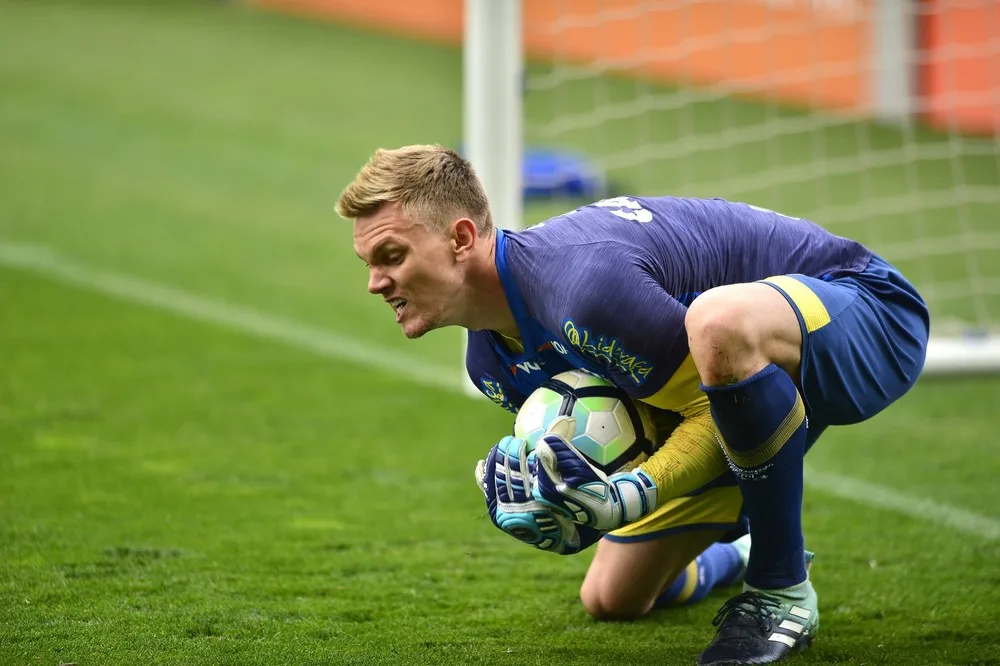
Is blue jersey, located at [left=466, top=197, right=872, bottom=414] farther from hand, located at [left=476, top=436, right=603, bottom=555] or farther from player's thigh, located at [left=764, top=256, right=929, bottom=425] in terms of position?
hand, located at [left=476, top=436, right=603, bottom=555]

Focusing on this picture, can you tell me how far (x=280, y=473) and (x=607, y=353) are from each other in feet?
7.25

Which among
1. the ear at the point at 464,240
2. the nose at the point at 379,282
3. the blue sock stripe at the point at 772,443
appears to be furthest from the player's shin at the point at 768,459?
the nose at the point at 379,282

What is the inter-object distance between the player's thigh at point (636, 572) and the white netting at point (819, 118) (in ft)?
16.1

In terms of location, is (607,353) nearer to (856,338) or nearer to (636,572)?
(856,338)

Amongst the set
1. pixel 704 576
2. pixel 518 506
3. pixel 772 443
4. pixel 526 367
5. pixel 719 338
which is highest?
pixel 719 338

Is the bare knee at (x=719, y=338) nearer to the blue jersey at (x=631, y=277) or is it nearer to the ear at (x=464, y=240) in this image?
the blue jersey at (x=631, y=277)

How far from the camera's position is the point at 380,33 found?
17.1 metres

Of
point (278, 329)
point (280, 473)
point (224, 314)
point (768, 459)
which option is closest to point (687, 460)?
point (768, 459)

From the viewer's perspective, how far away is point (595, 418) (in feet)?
10.2

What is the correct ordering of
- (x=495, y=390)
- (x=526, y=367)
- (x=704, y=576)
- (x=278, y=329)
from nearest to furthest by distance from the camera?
(x=526, y=367)
(x=495, y=390)
(x=704, y=576)
(x=278, y=329)

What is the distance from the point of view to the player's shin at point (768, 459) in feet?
9.30

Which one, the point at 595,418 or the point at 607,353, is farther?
the point at 595,418

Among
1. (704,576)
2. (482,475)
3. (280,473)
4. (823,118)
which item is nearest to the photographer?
(482,475)

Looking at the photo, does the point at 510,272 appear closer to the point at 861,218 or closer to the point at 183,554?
the point at 183,554
